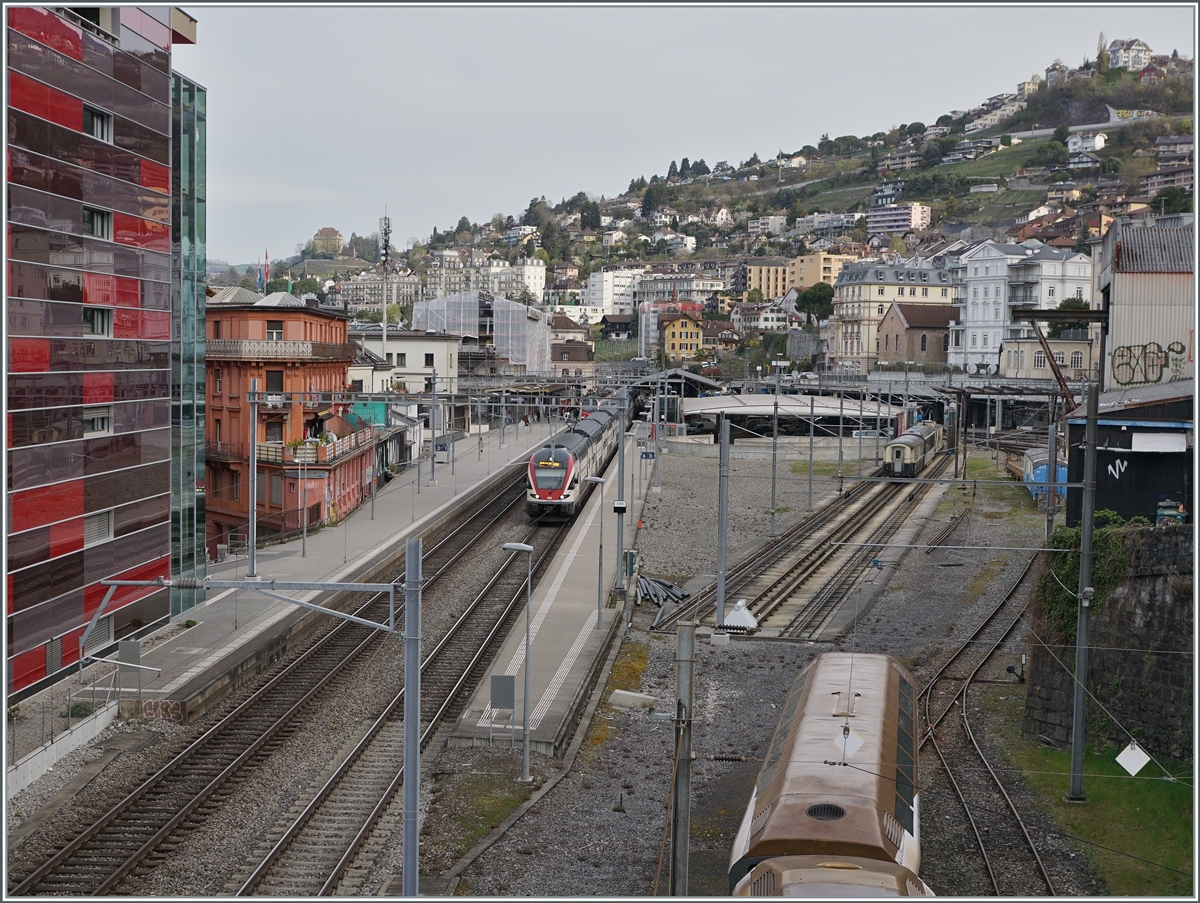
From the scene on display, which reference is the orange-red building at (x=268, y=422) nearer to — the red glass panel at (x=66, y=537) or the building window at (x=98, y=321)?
the building window at (x=98, y=321)

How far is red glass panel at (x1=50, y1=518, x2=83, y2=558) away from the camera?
2191 centimetres

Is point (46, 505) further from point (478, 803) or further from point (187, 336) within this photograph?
point (478, 803)

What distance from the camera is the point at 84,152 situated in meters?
22.7

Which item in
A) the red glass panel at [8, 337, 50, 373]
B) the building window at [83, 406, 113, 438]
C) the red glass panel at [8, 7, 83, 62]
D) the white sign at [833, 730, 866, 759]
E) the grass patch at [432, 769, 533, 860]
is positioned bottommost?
the grass patch at [432, 769, 533, 860]

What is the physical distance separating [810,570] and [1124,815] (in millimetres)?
17708

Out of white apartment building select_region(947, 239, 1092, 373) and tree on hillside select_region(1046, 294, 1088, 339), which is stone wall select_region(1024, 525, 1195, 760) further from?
white apartment building select_region(947, 239, 1092, 373)

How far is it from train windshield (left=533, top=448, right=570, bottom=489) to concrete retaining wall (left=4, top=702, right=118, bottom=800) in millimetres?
22657

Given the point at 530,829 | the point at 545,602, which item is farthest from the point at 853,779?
the point at 545,602

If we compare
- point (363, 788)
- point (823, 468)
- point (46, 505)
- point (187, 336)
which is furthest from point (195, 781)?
point (823, 468)

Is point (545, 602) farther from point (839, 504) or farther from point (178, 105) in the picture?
point (839, 504)

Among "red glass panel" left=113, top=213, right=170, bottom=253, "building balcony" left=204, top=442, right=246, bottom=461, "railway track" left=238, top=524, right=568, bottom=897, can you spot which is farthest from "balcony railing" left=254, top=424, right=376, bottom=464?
"railway track" left=238, top=524, right=568, bottom=897

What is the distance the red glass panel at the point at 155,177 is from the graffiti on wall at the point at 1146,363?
82.1ft

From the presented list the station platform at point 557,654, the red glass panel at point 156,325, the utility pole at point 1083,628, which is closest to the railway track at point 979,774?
the utility pole at point 1083,628

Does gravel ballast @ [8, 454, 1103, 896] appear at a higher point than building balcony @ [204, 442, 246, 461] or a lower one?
lower
